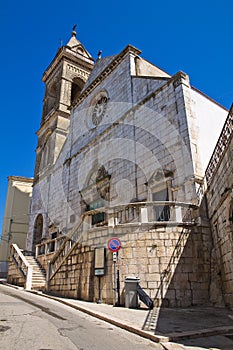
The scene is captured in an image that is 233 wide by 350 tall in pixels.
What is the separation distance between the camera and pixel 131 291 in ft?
25.1

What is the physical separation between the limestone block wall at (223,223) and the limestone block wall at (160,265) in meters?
0.37

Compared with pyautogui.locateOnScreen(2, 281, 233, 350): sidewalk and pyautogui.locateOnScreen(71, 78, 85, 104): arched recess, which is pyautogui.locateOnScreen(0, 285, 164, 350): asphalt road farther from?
pyautogui.locateOnScreen(71, 78, 85, 104): arched recess

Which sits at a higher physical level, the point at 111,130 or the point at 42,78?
the point at 42,78

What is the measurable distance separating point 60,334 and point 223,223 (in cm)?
509

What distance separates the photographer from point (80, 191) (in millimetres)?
16406

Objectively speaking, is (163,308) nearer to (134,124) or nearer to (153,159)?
(153,159)

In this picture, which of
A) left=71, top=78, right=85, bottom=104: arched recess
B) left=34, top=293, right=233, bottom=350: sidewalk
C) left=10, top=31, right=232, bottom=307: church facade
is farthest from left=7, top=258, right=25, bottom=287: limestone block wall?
left=71, top=78, right=85, bottom=104: arched recess

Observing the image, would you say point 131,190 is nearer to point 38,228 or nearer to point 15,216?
point 38,228

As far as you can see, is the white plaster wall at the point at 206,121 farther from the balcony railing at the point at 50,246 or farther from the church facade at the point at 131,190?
the balcony railing at the point at 50,246

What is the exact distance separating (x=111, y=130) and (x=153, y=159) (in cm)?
433

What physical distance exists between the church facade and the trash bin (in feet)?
1.26

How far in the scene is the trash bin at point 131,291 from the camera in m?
7.61

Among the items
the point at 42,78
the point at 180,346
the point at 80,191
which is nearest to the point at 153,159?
the point at 80,191

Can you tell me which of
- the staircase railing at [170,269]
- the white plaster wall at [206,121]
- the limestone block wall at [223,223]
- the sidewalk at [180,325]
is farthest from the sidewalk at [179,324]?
the white plaster wall at [206,121]
